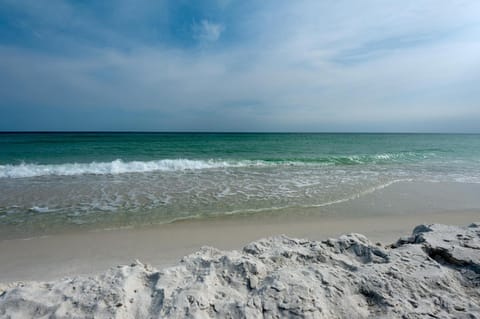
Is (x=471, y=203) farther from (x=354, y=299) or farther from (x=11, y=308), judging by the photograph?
(x=11, y=308)

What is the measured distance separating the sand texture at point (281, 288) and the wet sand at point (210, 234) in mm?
1475

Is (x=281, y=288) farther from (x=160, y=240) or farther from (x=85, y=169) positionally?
(x=85, y=169)

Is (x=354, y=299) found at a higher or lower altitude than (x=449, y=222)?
higher

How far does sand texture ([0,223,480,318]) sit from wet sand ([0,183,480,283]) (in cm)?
147

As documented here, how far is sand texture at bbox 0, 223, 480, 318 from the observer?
181 centimetres

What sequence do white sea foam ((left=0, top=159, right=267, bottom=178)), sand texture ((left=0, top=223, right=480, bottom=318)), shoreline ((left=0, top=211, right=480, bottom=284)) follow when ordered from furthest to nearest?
white sea foam ((left=0, top=159, right=267, bottom=178)) → shoreline ((left=0, top=211, right=480, bottom=284)) → sand texture ((left=0, top=223, right=480, bottom=318))

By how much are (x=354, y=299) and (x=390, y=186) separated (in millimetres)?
8139

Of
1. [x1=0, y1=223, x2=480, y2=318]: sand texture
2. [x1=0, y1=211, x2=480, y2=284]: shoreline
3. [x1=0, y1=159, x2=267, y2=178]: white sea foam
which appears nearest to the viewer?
[x1=0, y1=223, x2=480, y2=318]: sand texture

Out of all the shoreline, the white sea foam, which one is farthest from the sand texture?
the white sea foam

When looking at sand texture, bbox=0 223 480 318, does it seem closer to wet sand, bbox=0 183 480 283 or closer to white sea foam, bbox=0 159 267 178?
wet sand, bbox=0 183 480 283

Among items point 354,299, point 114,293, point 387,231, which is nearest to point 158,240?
point 114,293

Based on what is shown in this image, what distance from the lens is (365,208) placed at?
614cm

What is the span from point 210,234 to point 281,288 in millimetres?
2926

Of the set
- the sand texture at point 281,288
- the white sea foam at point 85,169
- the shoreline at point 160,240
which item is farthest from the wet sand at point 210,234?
the white sea foam at point 85,169
